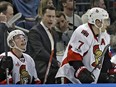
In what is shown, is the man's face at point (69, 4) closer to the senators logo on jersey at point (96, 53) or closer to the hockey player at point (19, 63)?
the hockey player at point (19, 63)

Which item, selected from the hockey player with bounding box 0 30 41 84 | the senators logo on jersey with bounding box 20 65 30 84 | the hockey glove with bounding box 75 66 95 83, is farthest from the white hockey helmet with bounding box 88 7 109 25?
the senators logo on jersey with bounding box 20 65 30 84

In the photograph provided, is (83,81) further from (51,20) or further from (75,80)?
(51,20)

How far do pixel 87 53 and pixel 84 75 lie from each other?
34 cm

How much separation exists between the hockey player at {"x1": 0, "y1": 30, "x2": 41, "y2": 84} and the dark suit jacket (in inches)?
9.7

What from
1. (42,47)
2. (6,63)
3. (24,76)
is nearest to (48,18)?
(42,47)

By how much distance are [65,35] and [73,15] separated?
20.6 inches

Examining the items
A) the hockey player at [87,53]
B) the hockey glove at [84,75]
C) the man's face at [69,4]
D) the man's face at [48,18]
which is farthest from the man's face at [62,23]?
the hockey glove at [84,75]

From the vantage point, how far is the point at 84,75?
6570 millimetres

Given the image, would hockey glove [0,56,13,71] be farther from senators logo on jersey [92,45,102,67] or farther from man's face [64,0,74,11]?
man's face [64,0,74,11]

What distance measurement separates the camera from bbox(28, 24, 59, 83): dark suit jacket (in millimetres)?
7172

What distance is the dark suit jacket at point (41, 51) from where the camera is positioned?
7.17 m

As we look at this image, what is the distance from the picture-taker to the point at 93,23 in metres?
6.84

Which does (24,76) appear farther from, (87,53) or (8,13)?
(8,13)

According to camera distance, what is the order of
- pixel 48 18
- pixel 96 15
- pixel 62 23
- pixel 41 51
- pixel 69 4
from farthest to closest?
pixel 69 4 → pixel 62 23 → pixel 48 18 → pixel 41 51 → pixel 96 15
